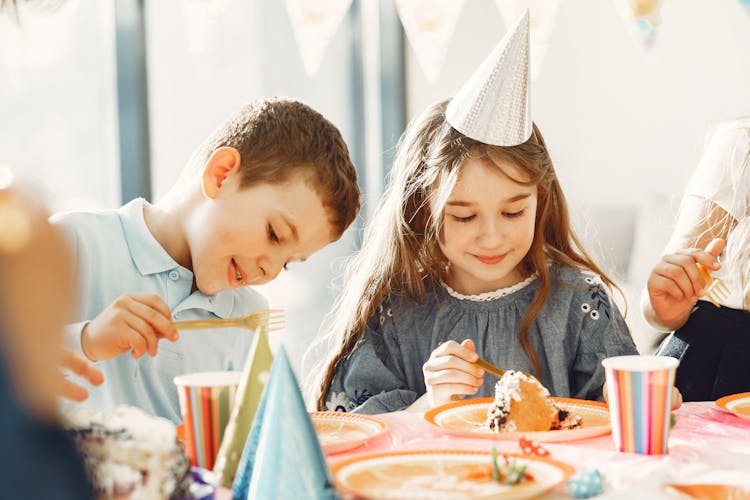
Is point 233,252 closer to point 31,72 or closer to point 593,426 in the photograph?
point 593,426

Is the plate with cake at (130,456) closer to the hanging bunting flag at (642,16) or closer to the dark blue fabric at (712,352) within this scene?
the dark blue fabric at (712,352)

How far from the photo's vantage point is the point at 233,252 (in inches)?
53.1

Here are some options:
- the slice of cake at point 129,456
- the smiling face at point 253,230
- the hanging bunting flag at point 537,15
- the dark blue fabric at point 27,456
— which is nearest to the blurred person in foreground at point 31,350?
the dark blue fabric at point 27,456

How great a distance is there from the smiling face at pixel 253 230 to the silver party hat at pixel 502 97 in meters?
0.29

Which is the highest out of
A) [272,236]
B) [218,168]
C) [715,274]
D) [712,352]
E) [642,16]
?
[642,16]

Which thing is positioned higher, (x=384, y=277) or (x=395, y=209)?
(x=395, y=209)

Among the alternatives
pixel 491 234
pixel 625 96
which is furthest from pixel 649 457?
pixel 625 96

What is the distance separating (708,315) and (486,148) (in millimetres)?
457

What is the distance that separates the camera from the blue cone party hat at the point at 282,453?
70cm

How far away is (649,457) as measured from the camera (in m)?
0.88

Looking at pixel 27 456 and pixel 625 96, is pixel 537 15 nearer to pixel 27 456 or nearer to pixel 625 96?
pixel 625 96

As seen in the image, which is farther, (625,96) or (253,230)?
(625,96)

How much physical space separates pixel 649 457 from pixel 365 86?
3077 millimetres

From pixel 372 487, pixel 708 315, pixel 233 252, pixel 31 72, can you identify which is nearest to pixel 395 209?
pixel 233 252
